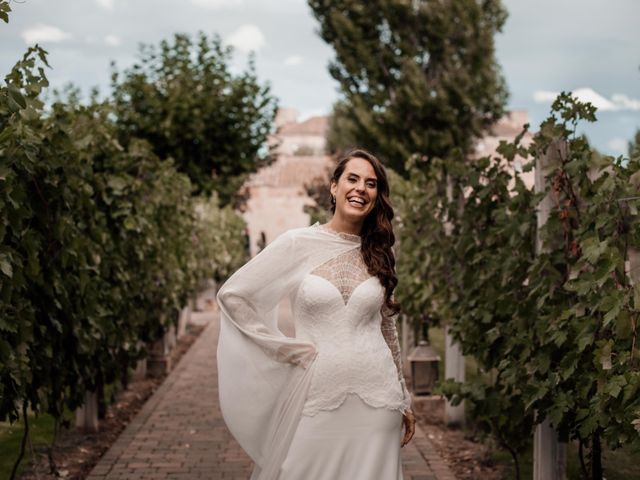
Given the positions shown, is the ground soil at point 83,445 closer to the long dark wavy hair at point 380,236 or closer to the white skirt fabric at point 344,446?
the white skirt fabric at point 344,446

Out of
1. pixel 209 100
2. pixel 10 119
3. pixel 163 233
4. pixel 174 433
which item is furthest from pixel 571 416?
pixel 209 100

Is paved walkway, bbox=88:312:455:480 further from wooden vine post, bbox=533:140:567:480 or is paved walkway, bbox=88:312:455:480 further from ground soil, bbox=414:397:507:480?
wooden vine post, bbox=533:140:567:480

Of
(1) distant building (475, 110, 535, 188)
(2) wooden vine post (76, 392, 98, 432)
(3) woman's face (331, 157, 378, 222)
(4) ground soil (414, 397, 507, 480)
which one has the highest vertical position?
(1) distant building (475, 110, 535, 188)

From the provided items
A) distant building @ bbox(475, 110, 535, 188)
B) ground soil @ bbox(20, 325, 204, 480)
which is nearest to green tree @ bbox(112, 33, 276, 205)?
distant building @ bbox(475, 110, 535, 188)

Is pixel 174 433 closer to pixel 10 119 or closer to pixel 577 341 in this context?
pixel 10 119

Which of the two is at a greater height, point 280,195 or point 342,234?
point 342,234

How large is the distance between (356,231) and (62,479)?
3042mm

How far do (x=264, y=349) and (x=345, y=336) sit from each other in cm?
34

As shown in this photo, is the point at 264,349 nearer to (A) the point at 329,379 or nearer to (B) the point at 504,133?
(A) the point at 329,379

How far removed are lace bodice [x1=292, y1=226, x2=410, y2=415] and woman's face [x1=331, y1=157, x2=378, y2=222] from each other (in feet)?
0.67

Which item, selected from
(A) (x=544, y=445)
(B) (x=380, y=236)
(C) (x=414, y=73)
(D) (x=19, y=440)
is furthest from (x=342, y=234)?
(C) (x=414, y=73)

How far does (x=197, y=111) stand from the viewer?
19906 mm

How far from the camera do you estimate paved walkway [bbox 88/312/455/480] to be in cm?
585

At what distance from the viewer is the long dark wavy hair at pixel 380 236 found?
11.9 ft
